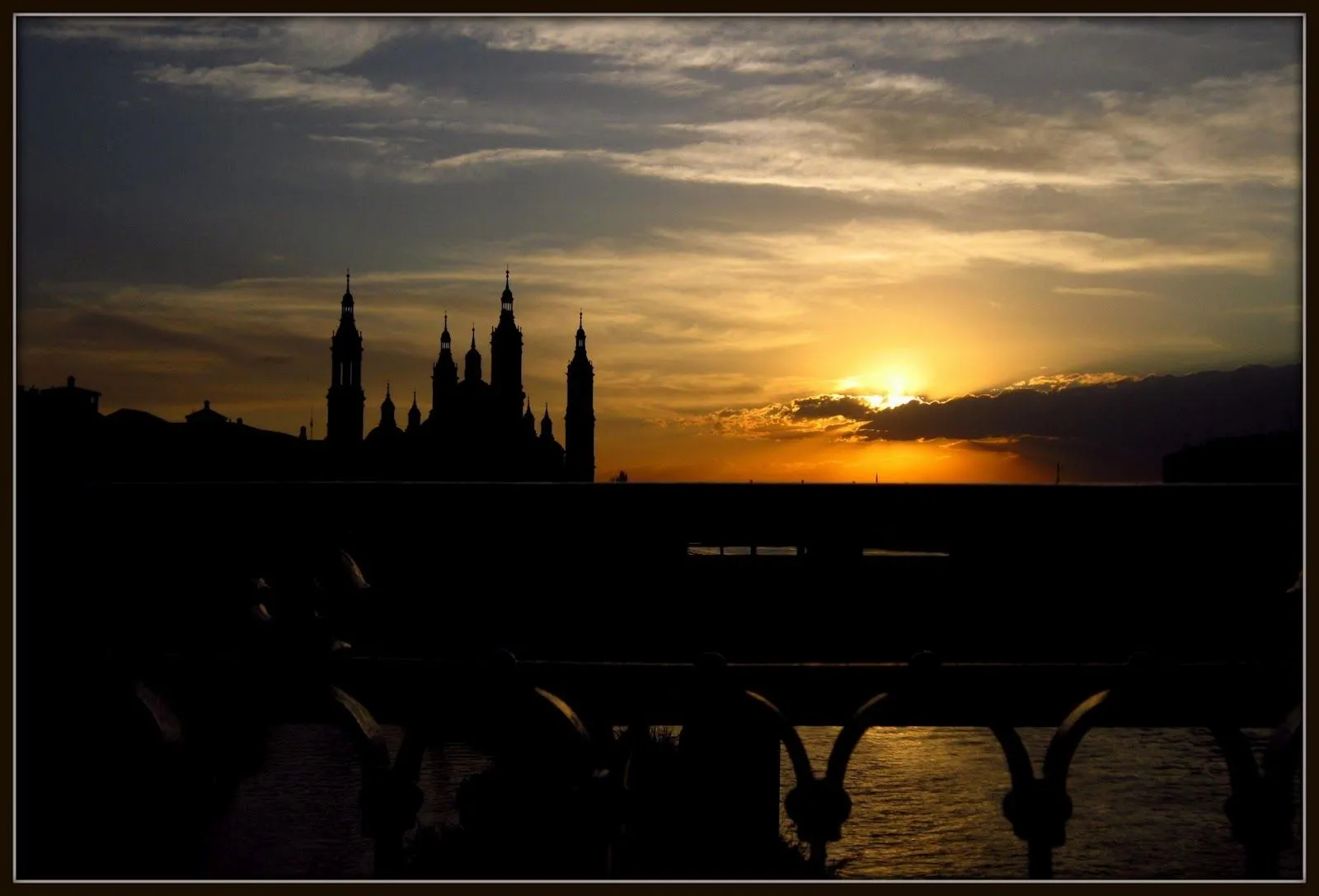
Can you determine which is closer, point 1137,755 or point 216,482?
point 216,482

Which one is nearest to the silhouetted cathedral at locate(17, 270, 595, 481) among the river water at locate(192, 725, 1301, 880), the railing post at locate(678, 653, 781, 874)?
the river water at locate(192, 725, 1301, 880)

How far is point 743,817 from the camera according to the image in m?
5.23

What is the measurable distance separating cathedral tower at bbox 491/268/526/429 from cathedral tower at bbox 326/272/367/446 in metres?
20.9

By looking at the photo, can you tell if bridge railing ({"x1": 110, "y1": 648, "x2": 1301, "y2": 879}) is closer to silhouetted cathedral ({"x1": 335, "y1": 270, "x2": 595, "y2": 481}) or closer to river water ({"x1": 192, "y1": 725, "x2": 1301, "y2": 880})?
river water ({"x1": 192, "y1": 725, "x2": 1301, "y2": 880})

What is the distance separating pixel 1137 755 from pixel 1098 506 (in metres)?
60.4

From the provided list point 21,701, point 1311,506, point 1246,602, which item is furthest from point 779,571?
point 21,701

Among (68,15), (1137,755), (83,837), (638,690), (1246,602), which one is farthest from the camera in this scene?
(1137,755)

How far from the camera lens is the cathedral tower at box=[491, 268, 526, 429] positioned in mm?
183625

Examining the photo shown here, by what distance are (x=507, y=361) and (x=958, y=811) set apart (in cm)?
14215

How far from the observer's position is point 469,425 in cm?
17450

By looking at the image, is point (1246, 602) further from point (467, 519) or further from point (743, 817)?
point (743, 817)

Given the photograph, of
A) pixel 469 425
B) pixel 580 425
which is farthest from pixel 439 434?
pixel 580 425

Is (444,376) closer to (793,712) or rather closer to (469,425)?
(469,425)

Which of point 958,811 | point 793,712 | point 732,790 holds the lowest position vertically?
point 958,811
